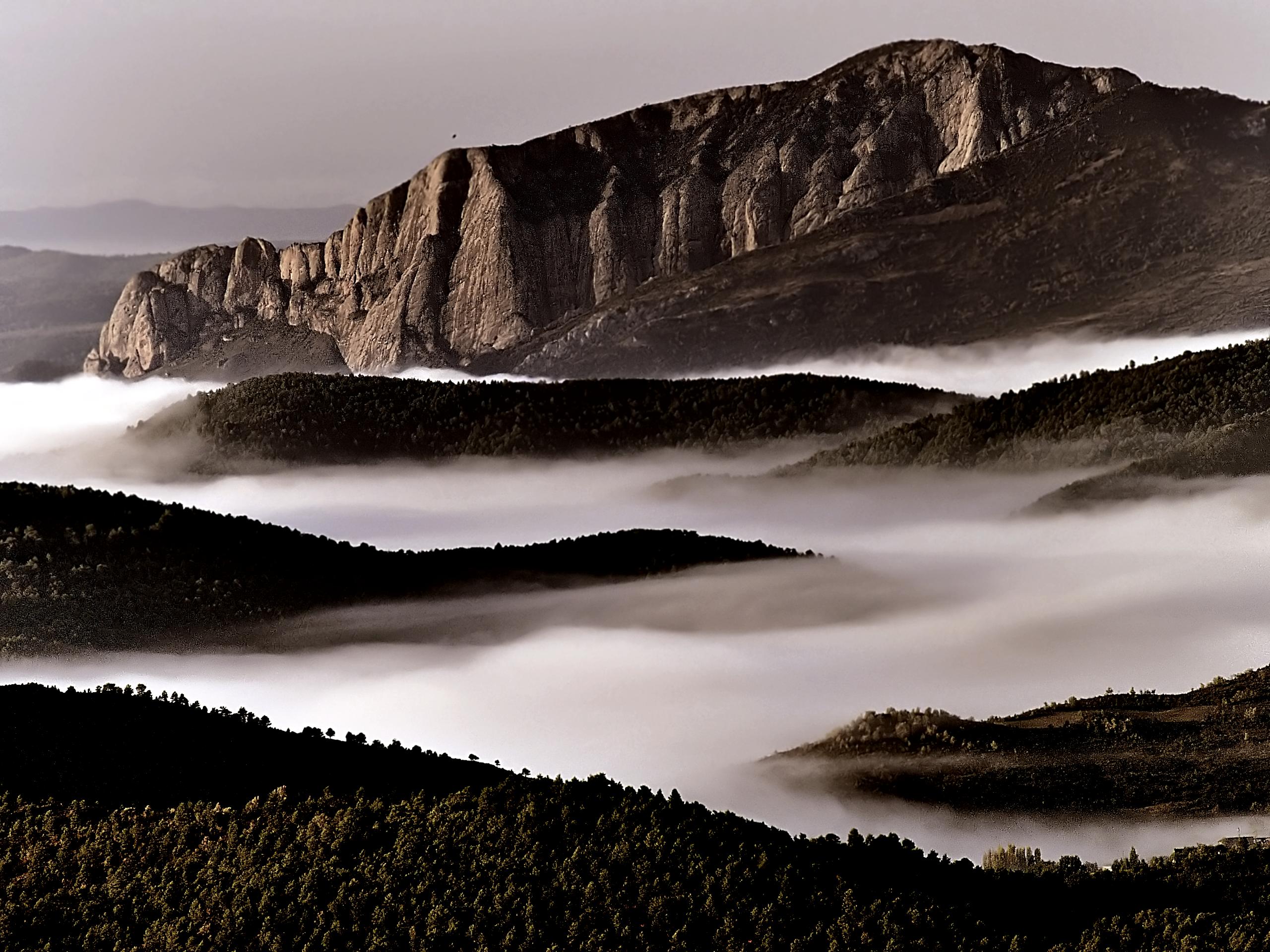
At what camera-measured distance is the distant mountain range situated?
523 ft

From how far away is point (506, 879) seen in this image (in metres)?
33.8

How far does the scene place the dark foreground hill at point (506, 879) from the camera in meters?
32.1

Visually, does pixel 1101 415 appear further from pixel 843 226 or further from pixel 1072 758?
pixel 843 226

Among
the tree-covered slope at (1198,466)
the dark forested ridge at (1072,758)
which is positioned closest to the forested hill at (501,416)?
the tree-covered slope at (1198,466)

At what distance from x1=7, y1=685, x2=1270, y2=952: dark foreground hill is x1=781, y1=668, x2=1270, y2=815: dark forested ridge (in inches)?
258

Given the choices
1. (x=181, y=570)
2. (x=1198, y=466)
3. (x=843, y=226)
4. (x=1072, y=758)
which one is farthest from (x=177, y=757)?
(x=843, y=226)

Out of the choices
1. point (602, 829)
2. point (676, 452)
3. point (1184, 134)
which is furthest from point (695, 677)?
point (1184, 134)

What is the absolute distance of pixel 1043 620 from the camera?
70000 millimetres

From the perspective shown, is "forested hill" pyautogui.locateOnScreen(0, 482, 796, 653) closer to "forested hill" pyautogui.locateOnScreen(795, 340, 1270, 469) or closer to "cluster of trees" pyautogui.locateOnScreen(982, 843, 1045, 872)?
"forested hill" pyautogui.locateOnScreen(795, 340, 1270, 469)

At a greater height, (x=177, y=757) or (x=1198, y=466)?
(x=1198, y=466)

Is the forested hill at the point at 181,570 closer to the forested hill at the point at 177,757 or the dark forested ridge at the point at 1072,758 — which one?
the forested hill at the point at 177,757

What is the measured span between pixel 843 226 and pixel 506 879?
146m

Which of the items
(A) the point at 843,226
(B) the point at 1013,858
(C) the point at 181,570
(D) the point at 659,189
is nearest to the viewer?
(B) the point at 1013,858

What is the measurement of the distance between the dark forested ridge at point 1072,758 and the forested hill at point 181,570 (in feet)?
78.8
